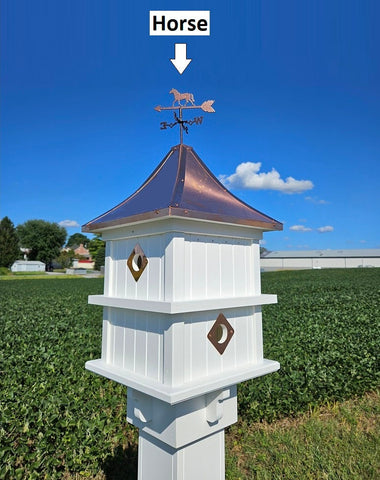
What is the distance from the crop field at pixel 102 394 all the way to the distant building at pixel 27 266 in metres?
62.4

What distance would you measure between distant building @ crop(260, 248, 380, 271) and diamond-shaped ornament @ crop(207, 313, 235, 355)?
6589 centimetres

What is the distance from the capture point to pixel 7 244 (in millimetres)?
57344

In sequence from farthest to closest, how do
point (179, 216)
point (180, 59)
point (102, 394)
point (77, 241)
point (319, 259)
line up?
point (77, 241) < point (319, 259) < point (102, 394) < point (180, 59) < point (179, 216)

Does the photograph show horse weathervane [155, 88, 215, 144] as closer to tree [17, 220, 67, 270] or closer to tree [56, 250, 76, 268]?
tree [17, 220, 67, 270]

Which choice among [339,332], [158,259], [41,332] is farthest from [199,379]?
[41,332]

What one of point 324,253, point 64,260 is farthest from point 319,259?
point 64,260

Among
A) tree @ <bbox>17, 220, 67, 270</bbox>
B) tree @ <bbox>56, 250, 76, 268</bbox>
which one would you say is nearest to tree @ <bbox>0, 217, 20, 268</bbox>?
tree @ <bbox>17, 220, 67, 270</bbox>

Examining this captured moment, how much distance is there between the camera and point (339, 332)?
5.62 metres

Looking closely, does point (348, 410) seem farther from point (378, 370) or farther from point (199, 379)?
point (199, 379)

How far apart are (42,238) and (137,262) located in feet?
243

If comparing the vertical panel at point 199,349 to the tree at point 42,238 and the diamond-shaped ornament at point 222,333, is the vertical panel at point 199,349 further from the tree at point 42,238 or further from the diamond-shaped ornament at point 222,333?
the tree at point 42,238

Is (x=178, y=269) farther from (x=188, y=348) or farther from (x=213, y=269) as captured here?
(x=188, y=348)

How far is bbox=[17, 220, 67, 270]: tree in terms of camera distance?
6919 cm

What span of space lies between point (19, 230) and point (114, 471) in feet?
251
